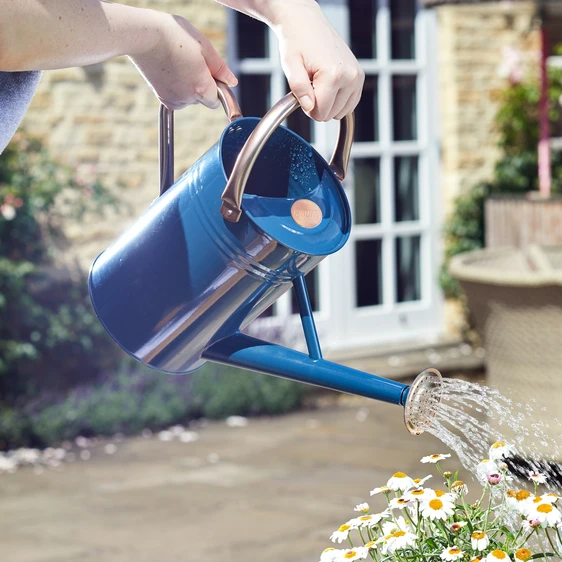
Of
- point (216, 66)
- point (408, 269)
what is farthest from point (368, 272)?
point (216, 66)

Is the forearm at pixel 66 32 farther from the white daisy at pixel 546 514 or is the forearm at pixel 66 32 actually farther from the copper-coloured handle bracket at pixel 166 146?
the white daisy at pixel 546 514

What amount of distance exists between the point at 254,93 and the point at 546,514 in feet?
16.1

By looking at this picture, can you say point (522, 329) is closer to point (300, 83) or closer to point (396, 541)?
point (396, 541)

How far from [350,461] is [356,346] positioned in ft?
5.84

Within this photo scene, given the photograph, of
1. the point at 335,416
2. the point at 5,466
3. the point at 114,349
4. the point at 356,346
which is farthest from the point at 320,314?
the point at 5,466

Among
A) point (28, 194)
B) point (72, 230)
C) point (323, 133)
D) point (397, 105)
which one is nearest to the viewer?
point (28, 194)

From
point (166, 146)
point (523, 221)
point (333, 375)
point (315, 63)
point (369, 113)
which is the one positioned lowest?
point (523, 221)

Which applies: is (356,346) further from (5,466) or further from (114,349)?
(5,466)

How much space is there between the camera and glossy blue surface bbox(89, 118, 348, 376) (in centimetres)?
123

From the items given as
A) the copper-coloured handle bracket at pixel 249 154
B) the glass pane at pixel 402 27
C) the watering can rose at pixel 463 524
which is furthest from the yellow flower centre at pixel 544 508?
the glass pane at pixel 402 27

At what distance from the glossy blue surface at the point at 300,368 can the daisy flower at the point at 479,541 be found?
0.64 ft

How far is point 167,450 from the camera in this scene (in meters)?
4.63

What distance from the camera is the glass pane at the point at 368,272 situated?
6.29m

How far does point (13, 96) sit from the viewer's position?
1162 mm
